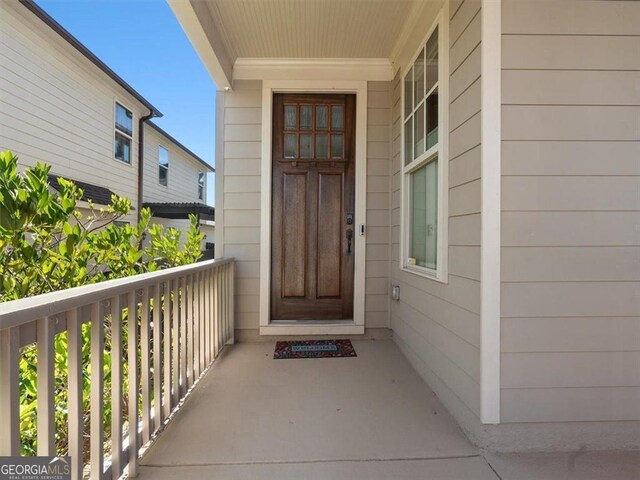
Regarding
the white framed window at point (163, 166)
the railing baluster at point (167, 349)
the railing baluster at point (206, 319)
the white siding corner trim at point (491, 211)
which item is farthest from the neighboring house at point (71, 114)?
the white siding corner trim at point (491, 211)

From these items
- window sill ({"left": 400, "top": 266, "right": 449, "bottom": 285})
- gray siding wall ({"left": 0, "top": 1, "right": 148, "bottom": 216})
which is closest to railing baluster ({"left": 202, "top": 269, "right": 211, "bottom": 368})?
window sill ({"left": 400, "top": 266, "right": 449, "bottom": 285})

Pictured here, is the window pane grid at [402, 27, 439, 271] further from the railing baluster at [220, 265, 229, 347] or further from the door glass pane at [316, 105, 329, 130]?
the railing baluster at [220, 265, 229, 347]

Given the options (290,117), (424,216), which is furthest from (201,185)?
(424,216)

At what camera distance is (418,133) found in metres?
2.57

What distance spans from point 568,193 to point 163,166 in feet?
32.6

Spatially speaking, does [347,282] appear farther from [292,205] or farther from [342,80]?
[342,80]

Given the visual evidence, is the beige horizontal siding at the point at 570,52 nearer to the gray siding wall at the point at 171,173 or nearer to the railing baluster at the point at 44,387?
the railing baluster at the point at 44,387

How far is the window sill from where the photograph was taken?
203 cm

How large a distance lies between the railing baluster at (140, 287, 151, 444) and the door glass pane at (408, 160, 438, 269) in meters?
1.73

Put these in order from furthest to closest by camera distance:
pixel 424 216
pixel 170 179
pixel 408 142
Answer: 1. pixel 170 179
2. pixel 408 142
3. pixel 424 216

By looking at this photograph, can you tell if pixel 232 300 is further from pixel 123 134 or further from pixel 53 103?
pixel 123 134

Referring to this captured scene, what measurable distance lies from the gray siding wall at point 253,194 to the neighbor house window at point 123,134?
205 inches

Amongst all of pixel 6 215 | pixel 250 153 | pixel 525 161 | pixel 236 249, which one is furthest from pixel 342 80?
pixel 6 215

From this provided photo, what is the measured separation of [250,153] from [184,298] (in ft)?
5.58
